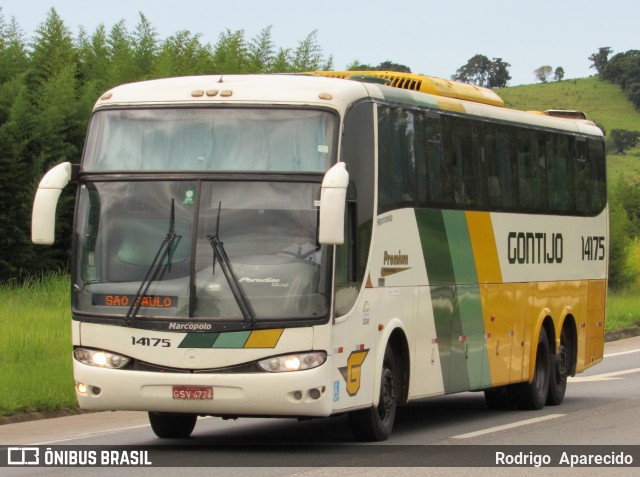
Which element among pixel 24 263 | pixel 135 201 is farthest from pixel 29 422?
pixel 24 263

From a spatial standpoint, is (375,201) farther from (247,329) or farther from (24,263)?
(24,263)

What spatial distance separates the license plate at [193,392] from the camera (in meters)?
12.4

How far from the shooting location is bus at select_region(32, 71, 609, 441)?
1247cm

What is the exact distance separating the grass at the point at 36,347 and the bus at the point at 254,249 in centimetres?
333

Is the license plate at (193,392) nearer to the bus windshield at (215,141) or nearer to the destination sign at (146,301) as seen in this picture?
the destination sign at (146,301)

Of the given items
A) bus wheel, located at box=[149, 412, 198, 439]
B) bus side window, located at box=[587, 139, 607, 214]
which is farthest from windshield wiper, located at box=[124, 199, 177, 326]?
bus side window, located at box=[587, 139, 607, 214]

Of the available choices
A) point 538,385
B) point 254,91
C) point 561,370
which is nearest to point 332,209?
point 254,91

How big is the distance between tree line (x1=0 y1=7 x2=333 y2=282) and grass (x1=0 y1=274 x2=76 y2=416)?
131cm

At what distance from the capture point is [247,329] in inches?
489

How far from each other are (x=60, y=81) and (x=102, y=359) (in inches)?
747

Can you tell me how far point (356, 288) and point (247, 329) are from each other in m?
1.31

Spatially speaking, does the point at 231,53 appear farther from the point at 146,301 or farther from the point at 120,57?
the point at 146,301

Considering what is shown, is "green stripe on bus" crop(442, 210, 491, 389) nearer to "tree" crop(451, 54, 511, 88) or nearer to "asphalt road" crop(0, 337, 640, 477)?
"asphalt road" crop(0, 337, 640, 477)

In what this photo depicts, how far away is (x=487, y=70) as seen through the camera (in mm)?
146375
